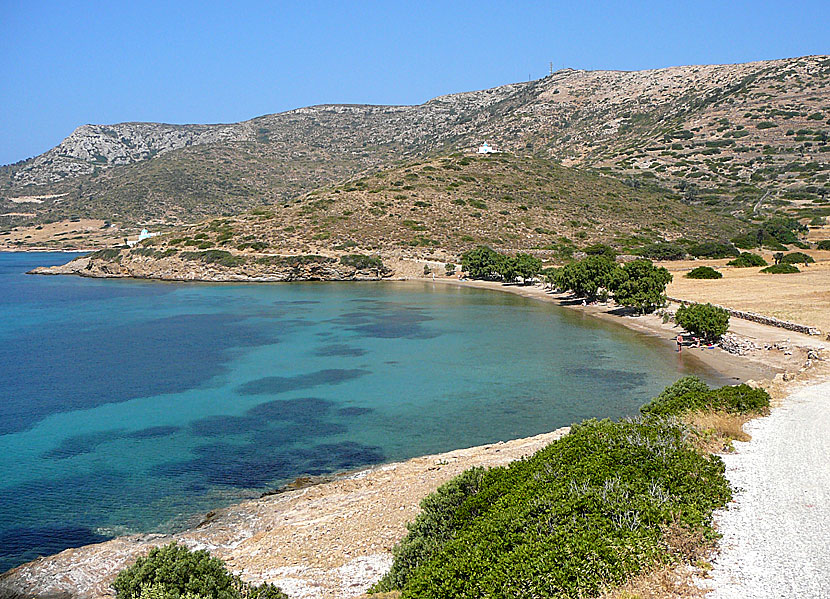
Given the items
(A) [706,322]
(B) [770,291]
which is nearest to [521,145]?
(B) [770,291]

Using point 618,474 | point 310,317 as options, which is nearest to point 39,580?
point 618,474

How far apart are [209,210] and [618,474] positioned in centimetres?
12392

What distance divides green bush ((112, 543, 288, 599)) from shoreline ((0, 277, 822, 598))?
117cm

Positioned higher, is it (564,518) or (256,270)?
(564,518)

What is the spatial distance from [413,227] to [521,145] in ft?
181

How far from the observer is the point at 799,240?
7006 centimetres

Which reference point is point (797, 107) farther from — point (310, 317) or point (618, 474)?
point (618, 474)

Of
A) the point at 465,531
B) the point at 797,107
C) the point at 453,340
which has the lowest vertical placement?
the point at 453,340

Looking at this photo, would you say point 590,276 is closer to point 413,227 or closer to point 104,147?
point 413,227

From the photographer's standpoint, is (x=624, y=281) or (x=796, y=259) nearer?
(x=624, y=281)

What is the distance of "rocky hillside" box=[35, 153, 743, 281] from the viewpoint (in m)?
70.0

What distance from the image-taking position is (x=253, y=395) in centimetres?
2473

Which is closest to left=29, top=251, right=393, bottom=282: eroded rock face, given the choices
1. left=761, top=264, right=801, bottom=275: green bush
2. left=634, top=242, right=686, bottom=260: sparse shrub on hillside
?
left=634, top=242, right=686, bottom=260: sparse shrub on hillside

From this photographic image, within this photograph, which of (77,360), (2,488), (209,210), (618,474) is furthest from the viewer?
(209,210)
